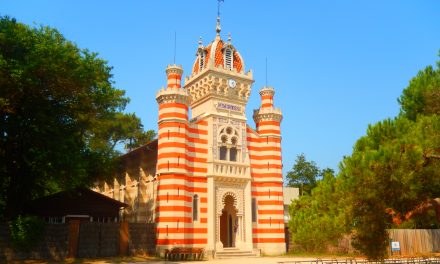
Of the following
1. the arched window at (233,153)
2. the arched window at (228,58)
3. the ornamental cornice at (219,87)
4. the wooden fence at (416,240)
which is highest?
the arched window at (228,58)

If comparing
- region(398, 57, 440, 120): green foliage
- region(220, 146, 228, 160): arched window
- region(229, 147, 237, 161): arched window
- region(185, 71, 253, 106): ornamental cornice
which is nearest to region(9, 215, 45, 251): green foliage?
region(220, 146, 228, 160): arched window

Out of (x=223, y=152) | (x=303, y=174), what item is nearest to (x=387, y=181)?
(x=223, y=152)

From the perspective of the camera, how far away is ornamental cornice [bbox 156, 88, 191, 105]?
97.7 ft

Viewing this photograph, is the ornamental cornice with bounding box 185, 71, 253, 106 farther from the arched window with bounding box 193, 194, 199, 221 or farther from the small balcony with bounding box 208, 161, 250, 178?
the arched window with bounding box 193, 194, 199, 221

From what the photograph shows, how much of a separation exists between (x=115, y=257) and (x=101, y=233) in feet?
5.53

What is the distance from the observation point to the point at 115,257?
26531 mm

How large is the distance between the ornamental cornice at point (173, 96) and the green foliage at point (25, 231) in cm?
1117

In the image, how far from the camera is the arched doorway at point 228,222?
3144 cm

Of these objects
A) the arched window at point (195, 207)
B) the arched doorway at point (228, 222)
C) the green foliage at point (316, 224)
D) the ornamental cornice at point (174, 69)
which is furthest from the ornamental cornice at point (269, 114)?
the arched window at point (195, 207)

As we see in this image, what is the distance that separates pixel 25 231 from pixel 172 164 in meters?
9.53

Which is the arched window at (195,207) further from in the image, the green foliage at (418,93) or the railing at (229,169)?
the green foliage at (418,93)

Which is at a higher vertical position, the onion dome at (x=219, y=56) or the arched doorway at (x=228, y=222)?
the onion dome at (x=219, y=56)

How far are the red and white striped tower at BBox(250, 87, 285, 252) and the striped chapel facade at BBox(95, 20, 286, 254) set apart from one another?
0.23 feet

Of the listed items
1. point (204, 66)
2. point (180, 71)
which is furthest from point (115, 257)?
point (204, 66)
